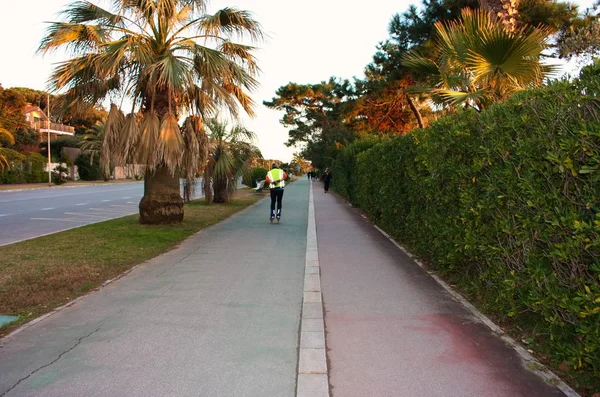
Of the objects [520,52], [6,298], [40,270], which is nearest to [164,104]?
[40,270]

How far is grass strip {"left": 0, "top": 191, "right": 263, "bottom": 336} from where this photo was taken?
5725 millimetres

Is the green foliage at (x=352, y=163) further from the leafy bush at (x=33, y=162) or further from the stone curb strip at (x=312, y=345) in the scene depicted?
the leafy bush at (x=33, y=162)

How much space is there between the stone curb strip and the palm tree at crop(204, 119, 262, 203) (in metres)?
13.7

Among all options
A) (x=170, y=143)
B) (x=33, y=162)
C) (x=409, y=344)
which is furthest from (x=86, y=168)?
(x=409, y=344)

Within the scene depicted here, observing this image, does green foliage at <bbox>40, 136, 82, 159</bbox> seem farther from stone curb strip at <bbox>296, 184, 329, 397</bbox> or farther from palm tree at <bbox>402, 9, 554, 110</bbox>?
stone curb strip at <bbox>296, 184, 329, 397</bbox>

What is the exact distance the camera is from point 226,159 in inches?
792

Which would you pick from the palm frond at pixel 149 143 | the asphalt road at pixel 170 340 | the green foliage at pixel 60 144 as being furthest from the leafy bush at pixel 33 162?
the asphalt road at pixel 170 340

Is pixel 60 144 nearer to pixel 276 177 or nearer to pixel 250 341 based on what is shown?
pixel 276 177

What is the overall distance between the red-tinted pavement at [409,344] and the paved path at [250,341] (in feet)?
0.05

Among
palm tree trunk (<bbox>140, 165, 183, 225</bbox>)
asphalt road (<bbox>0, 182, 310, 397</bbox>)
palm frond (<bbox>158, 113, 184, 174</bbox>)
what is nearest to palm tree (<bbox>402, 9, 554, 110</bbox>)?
asphalt road (<bbox>0, 182, 310, 397</bbox>)

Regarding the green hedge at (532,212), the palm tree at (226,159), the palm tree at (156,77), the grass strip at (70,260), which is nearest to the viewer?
the green hedge at (532,212)

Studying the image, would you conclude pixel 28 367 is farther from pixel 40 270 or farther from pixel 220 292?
pixel 40 270

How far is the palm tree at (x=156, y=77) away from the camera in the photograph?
1092cm

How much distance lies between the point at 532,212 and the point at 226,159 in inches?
675
